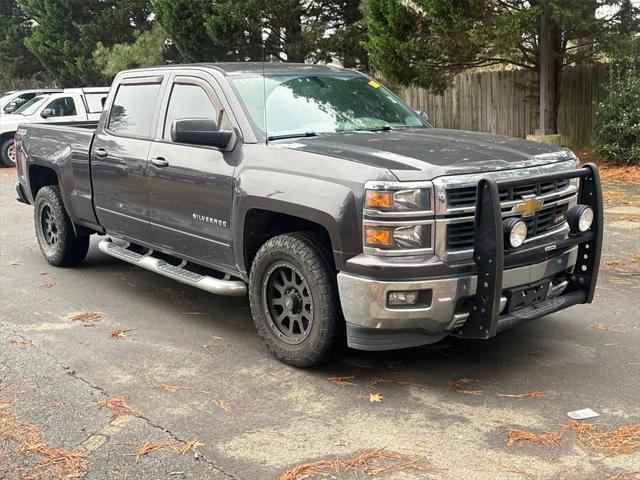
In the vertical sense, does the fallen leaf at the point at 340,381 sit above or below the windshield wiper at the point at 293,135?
below

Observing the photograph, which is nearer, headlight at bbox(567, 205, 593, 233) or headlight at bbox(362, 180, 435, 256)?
headlight at bbox(362, 180, 435, 256)

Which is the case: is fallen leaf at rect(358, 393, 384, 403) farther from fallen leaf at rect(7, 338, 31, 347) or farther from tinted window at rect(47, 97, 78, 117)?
tinted window at rect(47, 97, 78, 117)

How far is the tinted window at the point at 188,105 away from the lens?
583 centimetres

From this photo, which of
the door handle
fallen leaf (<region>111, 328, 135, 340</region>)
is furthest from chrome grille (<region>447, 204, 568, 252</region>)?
fallen leaf (<region>111, 328, 135, 340</region>)

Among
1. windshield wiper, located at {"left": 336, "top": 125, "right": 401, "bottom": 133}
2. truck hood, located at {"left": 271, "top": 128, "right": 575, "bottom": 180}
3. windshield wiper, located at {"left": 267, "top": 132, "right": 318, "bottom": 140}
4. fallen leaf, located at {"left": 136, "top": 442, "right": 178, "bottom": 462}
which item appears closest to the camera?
fallen leaf, located at {"left": 136, "top": 442, "right": 178, "bottom": 462}

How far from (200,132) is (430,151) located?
1.58m

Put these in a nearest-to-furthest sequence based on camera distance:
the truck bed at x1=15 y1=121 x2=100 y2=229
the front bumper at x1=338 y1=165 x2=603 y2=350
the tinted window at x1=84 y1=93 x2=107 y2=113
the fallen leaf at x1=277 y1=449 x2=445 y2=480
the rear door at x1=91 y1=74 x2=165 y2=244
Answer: the fallen leaf at x1=277 y1=449 x2=445 y2=480 → the front bumper at x1=338 y1=165 x2=603 y2=350 → the rear door at x1=91 y1=74 x2=165 y2=244 → the truck bed at x1=15 y1=121 x2=100 y2=229 → the tinted window at x1=84 y1=93 x2=107 y2=113

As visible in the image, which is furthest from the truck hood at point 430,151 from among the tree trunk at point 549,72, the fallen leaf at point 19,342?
the tree trunk at point 549,72

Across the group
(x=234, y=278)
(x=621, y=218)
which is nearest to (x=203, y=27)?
(x=621, y=218)

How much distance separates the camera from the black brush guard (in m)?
4.27

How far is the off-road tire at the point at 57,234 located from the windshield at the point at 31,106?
11722 mm

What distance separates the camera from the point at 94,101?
61.8 ft

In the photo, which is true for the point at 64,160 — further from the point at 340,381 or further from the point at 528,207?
the point at 528,207

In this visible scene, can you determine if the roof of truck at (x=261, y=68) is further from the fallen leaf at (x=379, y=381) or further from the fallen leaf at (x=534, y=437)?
the fallen leaf at (x=534, y=437)
